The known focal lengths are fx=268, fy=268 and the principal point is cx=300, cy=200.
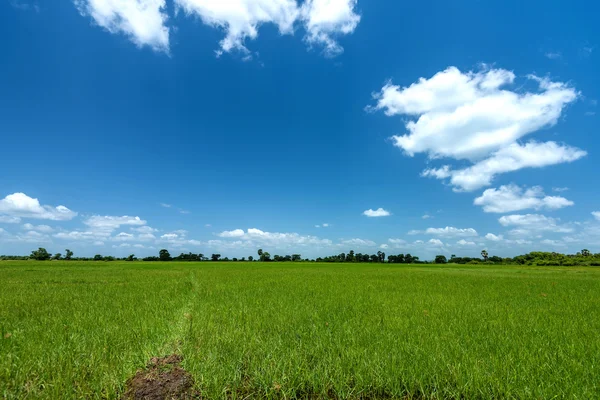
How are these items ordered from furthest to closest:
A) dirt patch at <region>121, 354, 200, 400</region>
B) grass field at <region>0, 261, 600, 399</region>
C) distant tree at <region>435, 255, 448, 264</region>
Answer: distant tree at <region>435, 255, 448, 264</region> < grass field at <region>0, 261, 600, 399</region> < dirt patch at <region>121, 354, 200, 400</region>

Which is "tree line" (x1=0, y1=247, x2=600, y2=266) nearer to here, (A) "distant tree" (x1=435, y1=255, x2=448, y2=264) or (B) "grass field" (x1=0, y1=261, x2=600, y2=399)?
(A) "distant tree" (x1=435, y1=255, x2=448, y2=264)

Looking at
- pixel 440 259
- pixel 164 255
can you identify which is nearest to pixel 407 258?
pixel 440 259

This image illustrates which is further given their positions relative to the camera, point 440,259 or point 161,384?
point 440,259

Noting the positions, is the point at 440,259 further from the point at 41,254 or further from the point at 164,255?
the point at 41,254

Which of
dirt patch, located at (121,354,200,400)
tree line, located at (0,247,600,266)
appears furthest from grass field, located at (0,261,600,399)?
tree line, located at (0,247,600,266)

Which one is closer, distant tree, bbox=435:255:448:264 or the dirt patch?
the dirt patch

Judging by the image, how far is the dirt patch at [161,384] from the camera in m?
2.88

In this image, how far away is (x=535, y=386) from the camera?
2947 mm

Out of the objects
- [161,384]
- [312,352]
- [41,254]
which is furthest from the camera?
[41,254]

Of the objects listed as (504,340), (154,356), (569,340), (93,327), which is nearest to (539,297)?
(569,340)

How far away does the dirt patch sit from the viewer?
2.88 meters

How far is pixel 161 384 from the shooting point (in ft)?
9.87

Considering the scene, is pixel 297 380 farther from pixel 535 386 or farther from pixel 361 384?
pixel 535 386

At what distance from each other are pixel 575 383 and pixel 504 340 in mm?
1515
